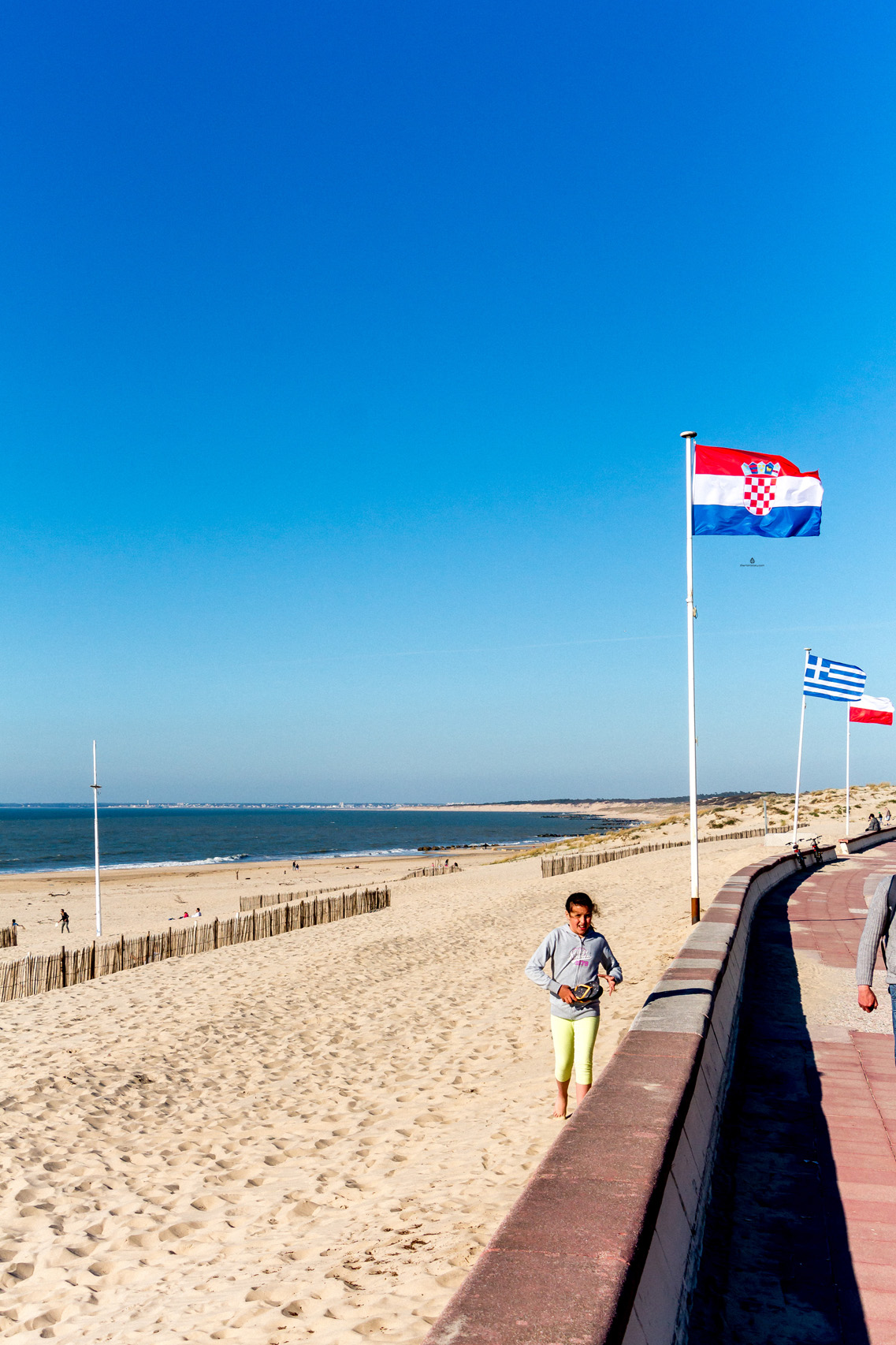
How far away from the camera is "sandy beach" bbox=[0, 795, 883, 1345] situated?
15.2 ft

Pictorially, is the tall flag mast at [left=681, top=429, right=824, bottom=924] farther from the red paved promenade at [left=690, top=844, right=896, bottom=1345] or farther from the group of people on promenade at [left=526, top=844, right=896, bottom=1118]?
the group of people on promenade at [left=526, top=844, right=896, bottom=1118]

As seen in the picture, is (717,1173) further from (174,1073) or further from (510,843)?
(510,843)

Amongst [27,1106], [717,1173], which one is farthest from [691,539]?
[27,1106]

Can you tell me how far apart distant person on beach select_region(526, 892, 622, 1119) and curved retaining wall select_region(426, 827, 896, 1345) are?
401 mm

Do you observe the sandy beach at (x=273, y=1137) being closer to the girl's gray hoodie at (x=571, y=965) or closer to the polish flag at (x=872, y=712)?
the girl's gray hoodie at (x=571, y=965)

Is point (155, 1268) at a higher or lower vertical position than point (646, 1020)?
lower

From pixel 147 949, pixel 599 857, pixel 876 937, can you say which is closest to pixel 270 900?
pixel 599 857

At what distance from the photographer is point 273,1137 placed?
24.5 ft

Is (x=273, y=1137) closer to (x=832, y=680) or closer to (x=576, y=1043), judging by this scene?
(x=576, y=1043)

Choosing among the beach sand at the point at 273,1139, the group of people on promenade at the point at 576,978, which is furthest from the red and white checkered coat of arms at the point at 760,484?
the group of people on promenade at the point at 576,978

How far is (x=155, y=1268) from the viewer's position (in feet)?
17.2

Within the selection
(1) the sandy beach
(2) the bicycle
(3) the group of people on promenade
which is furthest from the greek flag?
(3) the group of people on promenade

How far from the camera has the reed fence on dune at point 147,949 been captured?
1521 centimetres

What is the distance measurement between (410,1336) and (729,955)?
496 cm
